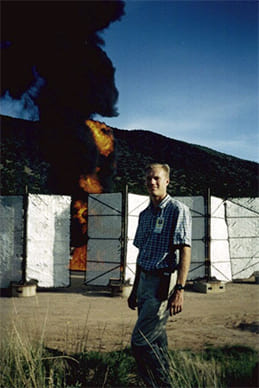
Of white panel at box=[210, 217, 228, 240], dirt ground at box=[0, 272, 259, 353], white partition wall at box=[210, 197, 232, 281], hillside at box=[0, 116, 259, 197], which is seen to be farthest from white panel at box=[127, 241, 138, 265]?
hillside at box=[0, 116, 259, 197]

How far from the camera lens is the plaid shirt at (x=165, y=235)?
309 centimetres

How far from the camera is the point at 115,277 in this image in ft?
35.9

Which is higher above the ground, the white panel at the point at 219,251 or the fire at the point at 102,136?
the fire at the point at 102,136

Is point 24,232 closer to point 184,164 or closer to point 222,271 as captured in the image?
point 222,271

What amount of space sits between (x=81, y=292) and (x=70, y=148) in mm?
15097

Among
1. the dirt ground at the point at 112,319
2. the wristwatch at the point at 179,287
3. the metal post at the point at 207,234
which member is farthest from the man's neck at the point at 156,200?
the metal post at the point at 207,234

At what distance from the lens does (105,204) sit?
1141 centimetres

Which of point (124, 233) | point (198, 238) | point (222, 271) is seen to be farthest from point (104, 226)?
point (222, 271)

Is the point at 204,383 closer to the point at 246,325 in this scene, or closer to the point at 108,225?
the point at 246,325

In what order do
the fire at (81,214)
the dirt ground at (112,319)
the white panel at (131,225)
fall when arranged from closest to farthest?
1. the dirt ground at (112,319)
2. the white panel at (131,225)
3. the fire at (81,214)

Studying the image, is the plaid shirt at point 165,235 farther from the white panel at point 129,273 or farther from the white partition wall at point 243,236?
the white partition wall at point 243,236

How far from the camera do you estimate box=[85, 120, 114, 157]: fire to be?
26.0m

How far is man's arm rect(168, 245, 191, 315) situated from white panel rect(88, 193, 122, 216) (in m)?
8.08

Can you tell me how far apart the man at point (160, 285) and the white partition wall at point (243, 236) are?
34.0 feet
